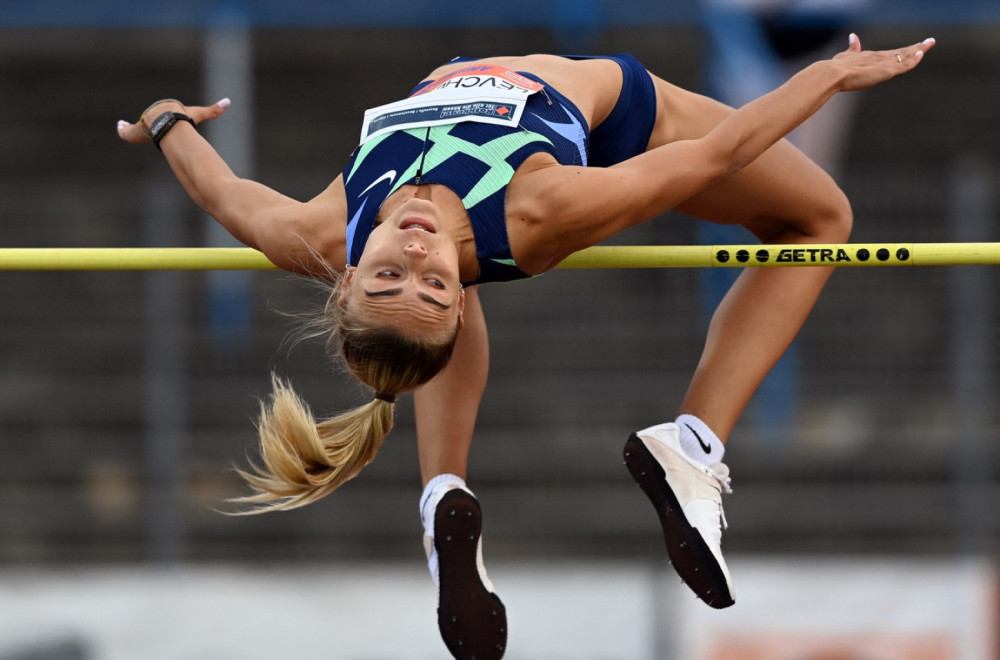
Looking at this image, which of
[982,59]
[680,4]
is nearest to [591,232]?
[680,4]

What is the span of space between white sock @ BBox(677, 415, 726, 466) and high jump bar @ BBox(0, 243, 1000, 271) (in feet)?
1.67

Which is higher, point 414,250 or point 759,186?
point 759,186

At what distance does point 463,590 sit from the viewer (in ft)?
14.4

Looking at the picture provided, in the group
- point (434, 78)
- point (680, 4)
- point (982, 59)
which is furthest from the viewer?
point (982, 59)

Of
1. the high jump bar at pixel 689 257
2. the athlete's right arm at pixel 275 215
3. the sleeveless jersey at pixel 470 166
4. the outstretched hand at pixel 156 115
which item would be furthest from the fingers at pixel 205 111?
the sleeveless jersey at pixel 470 166

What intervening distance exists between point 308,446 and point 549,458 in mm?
3699

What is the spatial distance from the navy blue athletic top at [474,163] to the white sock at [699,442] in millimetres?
840

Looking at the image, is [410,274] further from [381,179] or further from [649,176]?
[649,176]

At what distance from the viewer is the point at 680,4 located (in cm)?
906

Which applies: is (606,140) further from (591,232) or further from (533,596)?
(533,596)

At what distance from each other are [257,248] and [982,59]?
23.8ft

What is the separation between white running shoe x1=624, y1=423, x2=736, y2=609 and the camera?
14.3 ft

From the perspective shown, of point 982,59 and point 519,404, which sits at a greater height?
point 982,59

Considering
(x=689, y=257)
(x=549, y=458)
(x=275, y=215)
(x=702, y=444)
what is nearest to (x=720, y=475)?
(x=702, y=444)
